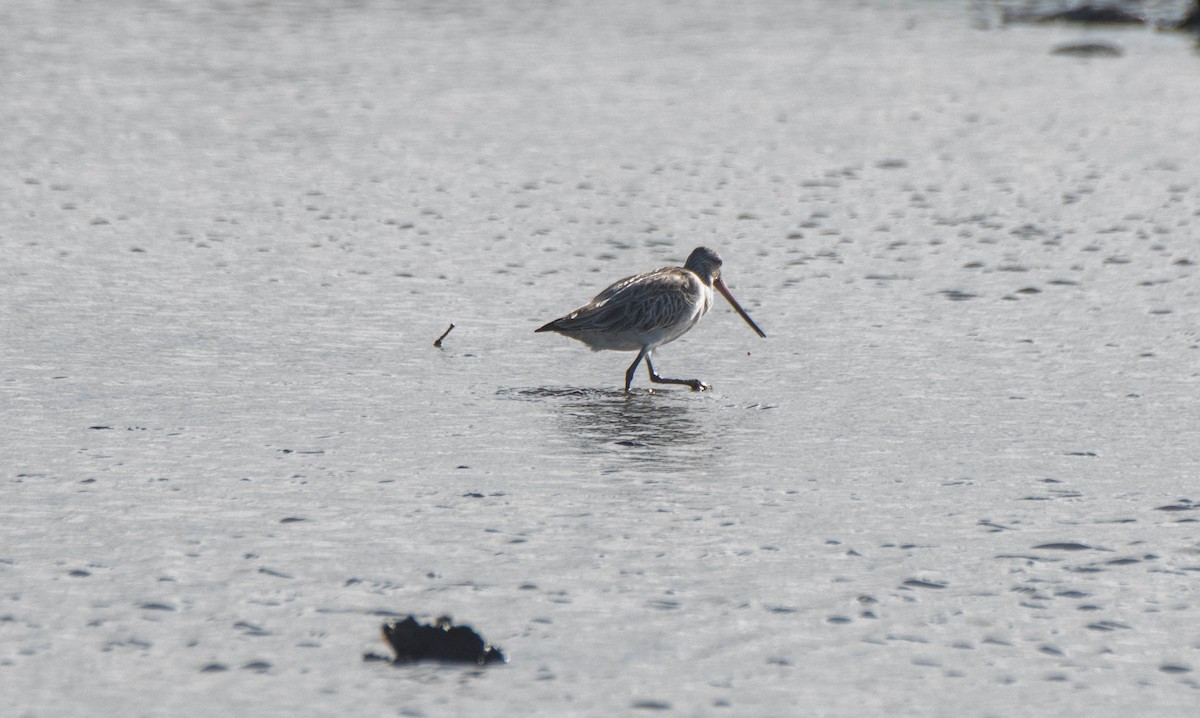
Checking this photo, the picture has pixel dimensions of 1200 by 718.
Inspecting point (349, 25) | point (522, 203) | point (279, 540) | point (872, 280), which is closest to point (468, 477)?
point (279, 540)

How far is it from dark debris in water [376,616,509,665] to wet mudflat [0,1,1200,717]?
14 centimetres

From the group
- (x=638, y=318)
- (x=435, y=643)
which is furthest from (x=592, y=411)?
(x=435, y=643)

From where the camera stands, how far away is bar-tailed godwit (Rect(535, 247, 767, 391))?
13.1 metres

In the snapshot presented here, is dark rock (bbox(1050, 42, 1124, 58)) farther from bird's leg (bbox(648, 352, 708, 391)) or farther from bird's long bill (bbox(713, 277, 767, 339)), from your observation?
bird's leg (bbox(648, 352, 708, 391))

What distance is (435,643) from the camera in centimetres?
797

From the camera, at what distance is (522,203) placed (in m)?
20.6

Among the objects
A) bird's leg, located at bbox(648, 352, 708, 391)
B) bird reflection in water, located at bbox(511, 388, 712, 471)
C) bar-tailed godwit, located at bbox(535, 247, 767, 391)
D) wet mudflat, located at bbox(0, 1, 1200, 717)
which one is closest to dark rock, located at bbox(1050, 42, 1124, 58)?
wet mudflat, located at bbox(0, 1, 1200, 717)

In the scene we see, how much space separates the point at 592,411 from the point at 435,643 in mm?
4697

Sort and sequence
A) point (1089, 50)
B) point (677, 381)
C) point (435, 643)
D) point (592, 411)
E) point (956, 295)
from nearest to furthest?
point (435, 643) < point (592, 411) < point (677, 381) < point (956, 295) < point (1089, 50)

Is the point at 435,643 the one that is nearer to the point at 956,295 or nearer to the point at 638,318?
the point at 638,318

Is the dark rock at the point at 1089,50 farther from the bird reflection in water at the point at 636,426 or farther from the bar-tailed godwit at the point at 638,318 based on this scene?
the bird reflection in water at the point at 636,426

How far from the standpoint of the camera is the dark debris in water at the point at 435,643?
7930 mm

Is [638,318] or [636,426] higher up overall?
[638,318]

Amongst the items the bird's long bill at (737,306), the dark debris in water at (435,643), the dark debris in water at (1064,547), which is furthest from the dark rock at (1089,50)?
the dark debris in water at (435,643)
